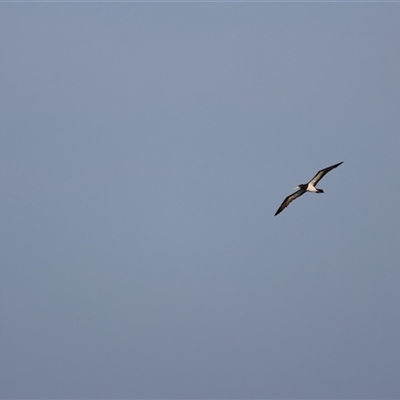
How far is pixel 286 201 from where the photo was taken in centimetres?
7194

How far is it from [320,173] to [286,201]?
209 inches

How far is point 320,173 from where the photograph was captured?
6781 centimetres
